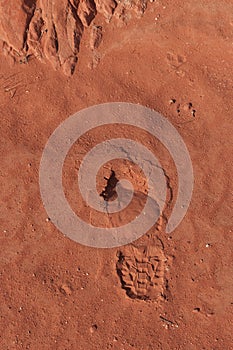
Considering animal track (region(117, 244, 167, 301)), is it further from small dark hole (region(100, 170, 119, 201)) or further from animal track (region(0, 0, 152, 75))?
animal track (region(0, 0, 152, 75))

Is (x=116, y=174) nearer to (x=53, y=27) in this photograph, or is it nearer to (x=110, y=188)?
(x=110, y=188)

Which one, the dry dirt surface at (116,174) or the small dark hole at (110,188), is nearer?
the dry dirt surface at (116,174)

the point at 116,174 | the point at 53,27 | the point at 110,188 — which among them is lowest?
the point at 110,188

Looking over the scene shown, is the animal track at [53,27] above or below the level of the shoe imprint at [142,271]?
above

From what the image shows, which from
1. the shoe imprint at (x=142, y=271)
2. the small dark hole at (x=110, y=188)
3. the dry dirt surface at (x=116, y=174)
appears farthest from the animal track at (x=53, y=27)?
the shoe imprint at (x=142, y=271)


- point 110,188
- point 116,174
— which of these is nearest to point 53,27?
point 116,174

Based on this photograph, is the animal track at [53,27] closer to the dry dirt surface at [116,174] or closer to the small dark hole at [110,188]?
the dry dirt surface at [116,174]
